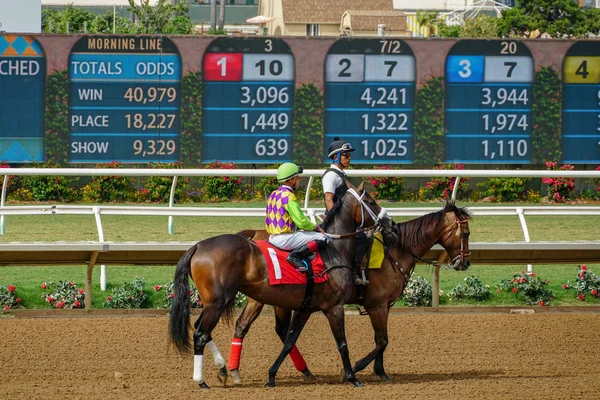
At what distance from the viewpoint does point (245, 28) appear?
55.8 meters

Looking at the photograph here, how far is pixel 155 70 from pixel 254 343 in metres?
5.60

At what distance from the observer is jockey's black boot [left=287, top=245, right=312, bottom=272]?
6.51 m

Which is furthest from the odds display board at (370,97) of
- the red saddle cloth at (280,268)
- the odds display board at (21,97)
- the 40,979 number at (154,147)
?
the red saddle cloth at (280,268)

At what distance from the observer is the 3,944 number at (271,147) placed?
12820 mm

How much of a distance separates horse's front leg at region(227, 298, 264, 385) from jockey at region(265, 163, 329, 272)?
0.43 metres

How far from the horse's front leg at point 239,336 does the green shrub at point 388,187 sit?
267 inches

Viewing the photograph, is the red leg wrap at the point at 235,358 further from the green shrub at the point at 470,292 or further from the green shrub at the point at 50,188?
the green shrub at the point at 50,188

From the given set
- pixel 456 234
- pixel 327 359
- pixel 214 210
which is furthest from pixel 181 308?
pixel 214 210

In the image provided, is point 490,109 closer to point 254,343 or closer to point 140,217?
point 140,217

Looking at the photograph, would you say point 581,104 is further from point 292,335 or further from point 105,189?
point 292,335

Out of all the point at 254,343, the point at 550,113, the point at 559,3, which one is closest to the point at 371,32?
the point at 559,3

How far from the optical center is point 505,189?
45.1 feet

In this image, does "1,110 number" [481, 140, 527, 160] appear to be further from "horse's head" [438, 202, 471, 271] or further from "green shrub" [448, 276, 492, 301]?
"horse's head" [438, 202, 471, 271]

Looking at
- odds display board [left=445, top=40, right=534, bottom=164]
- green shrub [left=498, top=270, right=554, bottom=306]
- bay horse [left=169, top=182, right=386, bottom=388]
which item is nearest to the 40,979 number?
odds display board [left=445, top=40, right=534, bottom=164]
